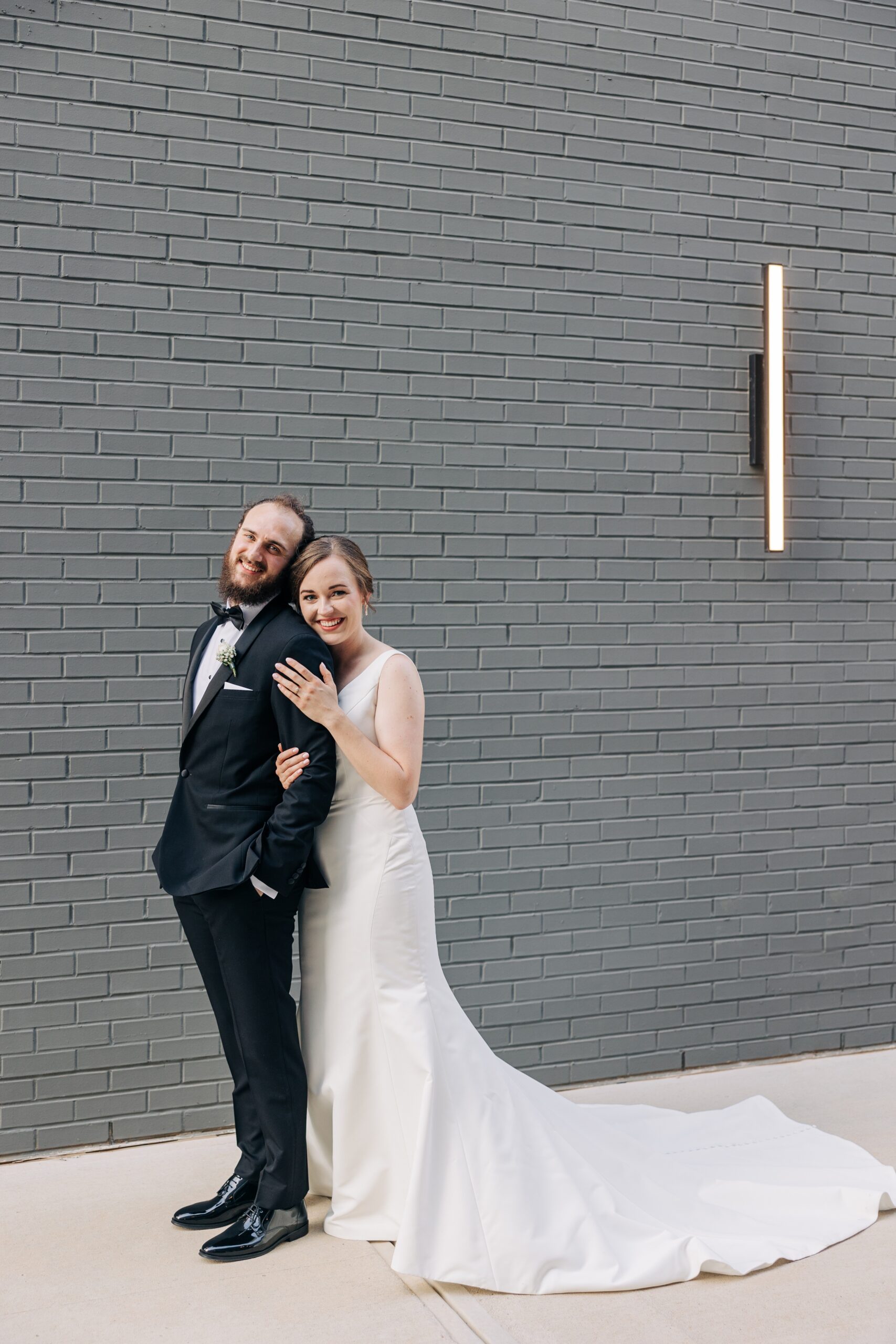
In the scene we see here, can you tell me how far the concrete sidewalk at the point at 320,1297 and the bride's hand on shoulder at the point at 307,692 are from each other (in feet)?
4.58

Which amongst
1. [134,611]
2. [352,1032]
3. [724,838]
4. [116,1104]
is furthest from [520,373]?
[116,1104]

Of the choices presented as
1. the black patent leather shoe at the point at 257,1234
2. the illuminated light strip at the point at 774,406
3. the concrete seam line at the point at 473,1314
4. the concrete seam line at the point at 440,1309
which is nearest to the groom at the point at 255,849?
the black patent leather shoe at the point at 257,1234

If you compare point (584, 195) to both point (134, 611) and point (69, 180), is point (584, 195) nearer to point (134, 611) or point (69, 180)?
point (69, 180)

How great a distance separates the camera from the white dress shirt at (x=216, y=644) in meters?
3.25

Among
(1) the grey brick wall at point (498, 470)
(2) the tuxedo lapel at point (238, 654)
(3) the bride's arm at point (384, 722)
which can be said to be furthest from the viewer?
(1) the grey brick wall at point (498, 470)

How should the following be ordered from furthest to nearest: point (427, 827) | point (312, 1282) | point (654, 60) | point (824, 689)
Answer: point (824, 689) → point (654, 60) → point (427, 827) → point (312, 1282)

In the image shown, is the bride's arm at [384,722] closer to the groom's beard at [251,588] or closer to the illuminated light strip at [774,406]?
the groom's beard at [251,588]

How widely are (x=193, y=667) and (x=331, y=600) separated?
0.46 meters

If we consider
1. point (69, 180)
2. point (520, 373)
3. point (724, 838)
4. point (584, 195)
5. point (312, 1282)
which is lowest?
point (312, 1282)

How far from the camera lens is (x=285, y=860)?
3.06 metres

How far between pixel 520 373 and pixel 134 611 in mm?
1668

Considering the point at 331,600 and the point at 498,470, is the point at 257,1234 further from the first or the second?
the point at 498,470

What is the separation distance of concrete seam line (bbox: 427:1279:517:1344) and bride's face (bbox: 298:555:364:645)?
165 centimetres

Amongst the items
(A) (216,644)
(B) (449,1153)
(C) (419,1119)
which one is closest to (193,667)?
(A) (216,644)
